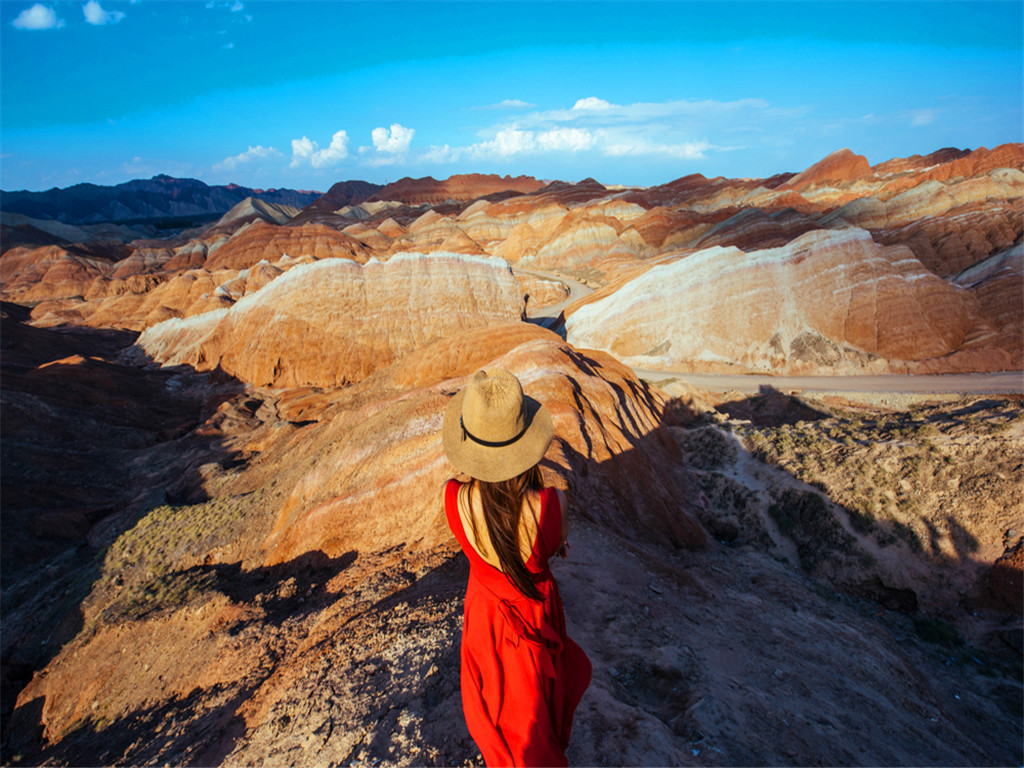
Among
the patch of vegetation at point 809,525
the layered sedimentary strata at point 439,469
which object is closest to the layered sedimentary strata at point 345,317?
the layered sedimentary strata at point 439,469

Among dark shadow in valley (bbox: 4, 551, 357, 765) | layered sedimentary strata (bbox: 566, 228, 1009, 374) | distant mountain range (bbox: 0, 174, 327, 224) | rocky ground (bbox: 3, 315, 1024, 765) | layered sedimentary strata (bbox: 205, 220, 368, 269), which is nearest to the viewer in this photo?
rocky ground (bbox: 3, 315, 1024, 765)

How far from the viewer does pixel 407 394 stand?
33.9ft

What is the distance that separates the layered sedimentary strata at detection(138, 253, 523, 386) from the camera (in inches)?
838

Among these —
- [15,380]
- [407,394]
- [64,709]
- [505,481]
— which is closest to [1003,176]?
[407,394]

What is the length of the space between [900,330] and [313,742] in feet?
75.6

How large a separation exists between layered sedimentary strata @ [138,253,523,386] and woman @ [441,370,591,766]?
2010cm

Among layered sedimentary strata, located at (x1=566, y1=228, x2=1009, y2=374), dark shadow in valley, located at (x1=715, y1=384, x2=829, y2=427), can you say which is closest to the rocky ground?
dark shadow in valley, located at (x1=715, y1=384, x2=829, y2=427)

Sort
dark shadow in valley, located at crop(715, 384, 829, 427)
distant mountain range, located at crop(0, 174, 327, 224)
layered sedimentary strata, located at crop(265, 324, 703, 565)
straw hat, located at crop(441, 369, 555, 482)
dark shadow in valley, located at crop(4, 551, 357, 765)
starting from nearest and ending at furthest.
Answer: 1. straw hat, located at crop(441, 369, 555, 482)
2. dark shadow in valley, located at crop(4, 551, 357, 765)
3. layered sedimentary strata, located at crop(265, 324, 703, 565)
4. dark shadow in valley, located at crop(715, 384, 829, 427)
5. distant mountain range, located at crop(0, 174, 327, 224)

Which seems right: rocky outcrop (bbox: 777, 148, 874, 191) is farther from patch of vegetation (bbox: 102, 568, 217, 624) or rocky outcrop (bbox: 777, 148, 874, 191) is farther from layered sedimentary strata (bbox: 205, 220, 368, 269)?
patch of vegetation (bbox: 102, 568, 217, 624)

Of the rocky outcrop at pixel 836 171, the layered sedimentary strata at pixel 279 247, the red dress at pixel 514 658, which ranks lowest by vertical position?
the red dress at pixel 514 658

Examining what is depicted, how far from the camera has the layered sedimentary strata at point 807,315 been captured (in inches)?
734

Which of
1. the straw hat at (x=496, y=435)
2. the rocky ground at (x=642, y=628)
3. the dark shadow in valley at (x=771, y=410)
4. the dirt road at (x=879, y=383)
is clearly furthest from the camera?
the dirt road at (x=879, y=383)

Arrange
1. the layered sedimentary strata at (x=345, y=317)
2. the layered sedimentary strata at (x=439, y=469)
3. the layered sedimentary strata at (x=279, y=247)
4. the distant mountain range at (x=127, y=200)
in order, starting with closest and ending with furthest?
the layered sedimentary strata at (x=439, y=469), the layered sedimentary strata at (x=345, y=317), the layered sedimentary strata at (x=279, y=247), the distant mountain range at (x=127, y=200)

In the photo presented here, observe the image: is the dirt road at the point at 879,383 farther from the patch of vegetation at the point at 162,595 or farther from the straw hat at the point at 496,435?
the straw hat at the point at 496,435
